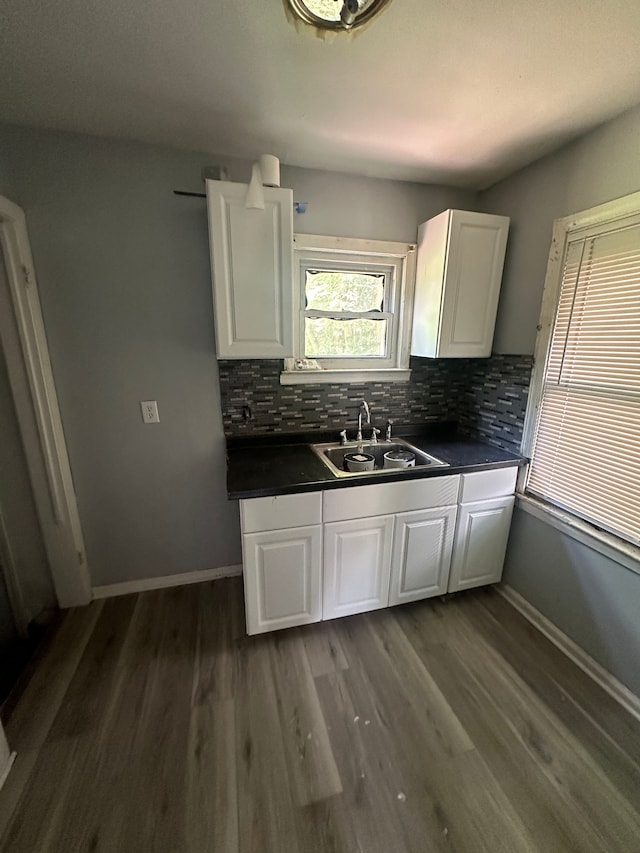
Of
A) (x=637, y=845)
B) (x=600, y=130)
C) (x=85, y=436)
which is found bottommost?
(x=637, y=845)

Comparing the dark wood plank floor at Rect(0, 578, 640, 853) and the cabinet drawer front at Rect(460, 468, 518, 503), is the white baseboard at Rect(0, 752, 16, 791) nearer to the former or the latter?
the dark wood plank floor at Rect(0, 578, 640, 853)

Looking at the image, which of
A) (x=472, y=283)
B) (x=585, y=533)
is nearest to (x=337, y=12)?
(x=472, y=283)

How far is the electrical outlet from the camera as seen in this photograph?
1.83 meters

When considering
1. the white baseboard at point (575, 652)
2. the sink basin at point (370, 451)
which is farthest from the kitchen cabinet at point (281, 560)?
the white baseboard at point (575, 652)

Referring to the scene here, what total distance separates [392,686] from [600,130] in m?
2.57

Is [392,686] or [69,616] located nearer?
[392,686]

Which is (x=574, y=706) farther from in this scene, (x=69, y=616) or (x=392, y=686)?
(x=69, y=616)

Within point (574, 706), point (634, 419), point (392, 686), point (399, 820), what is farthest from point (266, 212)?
point (574, 706)

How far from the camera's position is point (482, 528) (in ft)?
6.25

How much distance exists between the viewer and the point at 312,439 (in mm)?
2117

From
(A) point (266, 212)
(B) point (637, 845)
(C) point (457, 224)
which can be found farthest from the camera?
(C) point (457, 224)

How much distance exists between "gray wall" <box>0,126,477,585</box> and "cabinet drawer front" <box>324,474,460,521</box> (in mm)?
789

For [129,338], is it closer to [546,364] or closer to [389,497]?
[389,497]

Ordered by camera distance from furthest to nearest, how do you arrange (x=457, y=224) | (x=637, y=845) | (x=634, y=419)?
(x=457, y=224) < (x=634, y=419) < (x=637, y=845)
